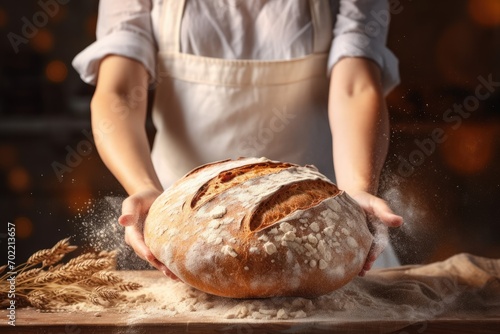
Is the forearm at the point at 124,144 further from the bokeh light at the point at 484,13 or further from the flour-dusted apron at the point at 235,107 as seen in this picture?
the bokeh light at the point at 484,13

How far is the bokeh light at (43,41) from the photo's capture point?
0.88 m

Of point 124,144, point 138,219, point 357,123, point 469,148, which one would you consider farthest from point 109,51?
point 469,148

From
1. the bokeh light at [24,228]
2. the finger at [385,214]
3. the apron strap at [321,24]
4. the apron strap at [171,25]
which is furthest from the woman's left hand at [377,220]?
the bokeh light at [24,228]

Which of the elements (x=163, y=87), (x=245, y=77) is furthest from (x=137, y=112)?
(x=245, y=77)

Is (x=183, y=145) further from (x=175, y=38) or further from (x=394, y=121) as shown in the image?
(x=394, y=121)

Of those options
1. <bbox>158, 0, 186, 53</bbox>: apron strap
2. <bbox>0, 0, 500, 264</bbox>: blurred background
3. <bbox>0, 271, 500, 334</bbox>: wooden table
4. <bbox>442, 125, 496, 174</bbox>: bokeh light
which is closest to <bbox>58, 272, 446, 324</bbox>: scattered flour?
<bbox>0, 271, 500, 334</bbox>: wooden table

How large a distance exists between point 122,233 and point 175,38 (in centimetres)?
29

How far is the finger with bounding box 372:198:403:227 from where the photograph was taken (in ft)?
2.64

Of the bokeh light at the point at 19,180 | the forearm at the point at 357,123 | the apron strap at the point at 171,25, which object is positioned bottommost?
the forearm at the point at 357,123

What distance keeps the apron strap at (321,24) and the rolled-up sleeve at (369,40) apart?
0.5 inches

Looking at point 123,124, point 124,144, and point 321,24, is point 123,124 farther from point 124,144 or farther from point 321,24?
point 321,24

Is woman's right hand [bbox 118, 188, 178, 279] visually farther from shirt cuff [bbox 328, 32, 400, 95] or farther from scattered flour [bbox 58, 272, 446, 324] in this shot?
shirt cuff [bbox 328, 32, 400, 95]

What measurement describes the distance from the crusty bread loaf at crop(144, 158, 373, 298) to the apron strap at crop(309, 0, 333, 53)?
0.24 meters

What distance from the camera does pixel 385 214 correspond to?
81cm
